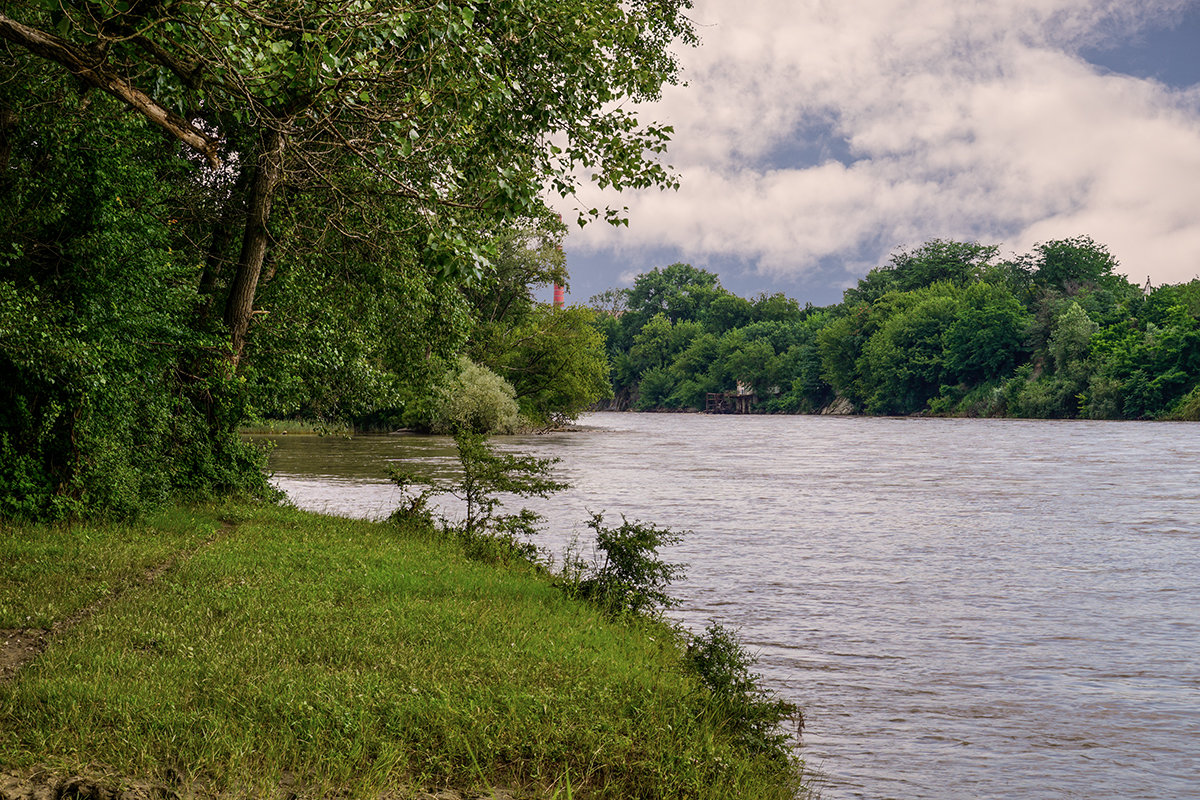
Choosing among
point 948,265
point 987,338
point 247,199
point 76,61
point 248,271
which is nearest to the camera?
point 76,61

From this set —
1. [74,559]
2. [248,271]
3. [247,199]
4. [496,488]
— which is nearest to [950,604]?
[496,488]

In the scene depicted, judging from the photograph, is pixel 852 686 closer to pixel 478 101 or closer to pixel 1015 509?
→ pixel 478 101

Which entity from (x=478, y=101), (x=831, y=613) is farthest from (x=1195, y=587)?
(x=478, y=101)

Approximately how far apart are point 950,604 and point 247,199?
14.0 m

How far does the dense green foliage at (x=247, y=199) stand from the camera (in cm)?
787

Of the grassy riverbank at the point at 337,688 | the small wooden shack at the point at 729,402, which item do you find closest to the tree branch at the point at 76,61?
the grassy riverbank at the point at 337,688

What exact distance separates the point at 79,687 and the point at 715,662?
5069 mm

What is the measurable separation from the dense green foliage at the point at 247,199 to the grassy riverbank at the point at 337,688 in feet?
9.53

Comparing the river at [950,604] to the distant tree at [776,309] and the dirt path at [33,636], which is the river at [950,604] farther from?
the distant tree at [776,309]

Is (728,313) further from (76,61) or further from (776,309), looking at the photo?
(76,61)

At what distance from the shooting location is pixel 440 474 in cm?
3073

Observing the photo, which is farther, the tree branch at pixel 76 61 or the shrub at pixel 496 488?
the shrub at pixel 496 488

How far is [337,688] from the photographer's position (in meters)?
7.00

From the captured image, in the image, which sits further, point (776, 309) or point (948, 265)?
point (776, 309)
